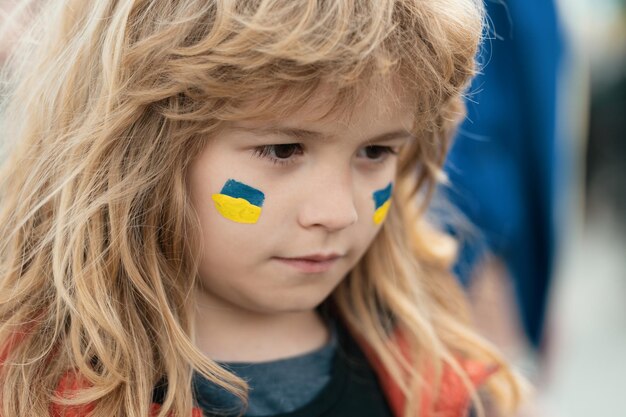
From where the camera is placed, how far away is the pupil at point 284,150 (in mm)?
1326

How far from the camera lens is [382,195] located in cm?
149

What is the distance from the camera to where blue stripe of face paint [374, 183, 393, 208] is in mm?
1472

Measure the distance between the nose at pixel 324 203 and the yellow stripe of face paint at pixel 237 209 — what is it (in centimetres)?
7

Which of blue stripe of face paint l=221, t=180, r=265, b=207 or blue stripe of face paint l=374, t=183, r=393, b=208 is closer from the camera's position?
blue stripe of face paint l=221, t=180, r=265, b=207

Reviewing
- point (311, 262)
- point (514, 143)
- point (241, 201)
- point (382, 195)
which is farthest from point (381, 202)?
point (514, 143)

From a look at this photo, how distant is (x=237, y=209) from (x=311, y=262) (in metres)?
0.16

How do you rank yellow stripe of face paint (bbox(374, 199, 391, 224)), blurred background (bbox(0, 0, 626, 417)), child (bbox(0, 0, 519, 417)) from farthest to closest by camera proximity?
blurred background (bbox(0, 0, 626, 417)) < yellow stripe of face paint (bbox(374, 199, 391, 224)) < child (bbox(0, 0, 519, 417))

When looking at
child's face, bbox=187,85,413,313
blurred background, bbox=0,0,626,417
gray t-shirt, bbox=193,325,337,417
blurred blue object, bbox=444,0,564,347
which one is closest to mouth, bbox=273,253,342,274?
child's face, bbox=187,85,413,313

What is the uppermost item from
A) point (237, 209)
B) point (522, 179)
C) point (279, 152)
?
point (522, 179)

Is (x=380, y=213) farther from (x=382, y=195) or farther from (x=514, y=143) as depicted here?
(x=514, y=143)

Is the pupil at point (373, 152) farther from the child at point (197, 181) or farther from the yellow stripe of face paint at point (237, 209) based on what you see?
the yellow stripe of face paint at point (237, 209)

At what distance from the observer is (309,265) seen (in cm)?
141

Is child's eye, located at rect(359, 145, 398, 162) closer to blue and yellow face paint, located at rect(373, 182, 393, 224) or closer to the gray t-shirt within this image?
blue and yellow face paint, located at rect(373, 182, 393, 224)

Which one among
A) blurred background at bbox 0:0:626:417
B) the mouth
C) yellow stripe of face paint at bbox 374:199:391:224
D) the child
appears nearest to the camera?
the child
